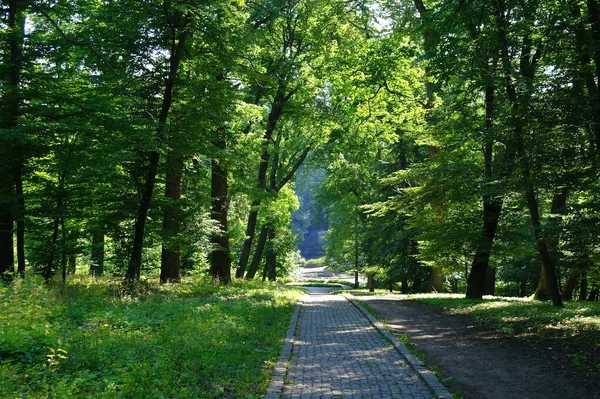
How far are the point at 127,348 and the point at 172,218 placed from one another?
8.99 m

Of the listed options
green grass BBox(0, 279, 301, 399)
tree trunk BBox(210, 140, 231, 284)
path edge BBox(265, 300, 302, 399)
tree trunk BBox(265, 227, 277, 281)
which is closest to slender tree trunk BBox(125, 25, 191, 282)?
green grass BBox(0, 279, 301, 399)

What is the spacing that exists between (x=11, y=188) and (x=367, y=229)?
21953 millimetres

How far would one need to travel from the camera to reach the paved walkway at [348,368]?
582 centimetres

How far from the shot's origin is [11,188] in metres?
13.1

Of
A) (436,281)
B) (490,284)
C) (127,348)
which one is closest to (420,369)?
(127,348)

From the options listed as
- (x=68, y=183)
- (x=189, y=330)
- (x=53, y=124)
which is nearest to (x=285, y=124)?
(x=68, y=183)

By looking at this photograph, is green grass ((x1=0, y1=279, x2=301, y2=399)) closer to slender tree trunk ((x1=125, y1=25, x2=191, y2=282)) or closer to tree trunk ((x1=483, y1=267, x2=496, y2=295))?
slender tree trunk ((x1=125, y1=25, x2=191, y2=282))

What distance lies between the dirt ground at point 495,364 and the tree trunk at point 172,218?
25.3 ft

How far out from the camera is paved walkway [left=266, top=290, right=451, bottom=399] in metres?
5.82

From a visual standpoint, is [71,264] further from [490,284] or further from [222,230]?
[490,284]

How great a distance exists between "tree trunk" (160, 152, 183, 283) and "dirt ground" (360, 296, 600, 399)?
7726mm

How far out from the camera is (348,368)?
278 inches

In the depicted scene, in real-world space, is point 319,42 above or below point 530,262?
above

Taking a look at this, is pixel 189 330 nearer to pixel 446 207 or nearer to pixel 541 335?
pixel 541 335
